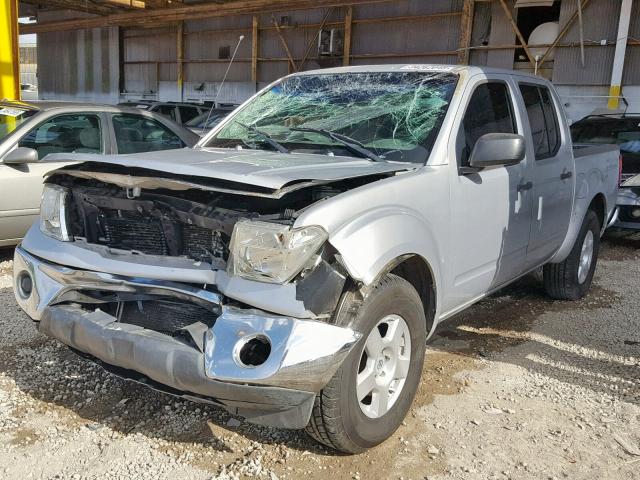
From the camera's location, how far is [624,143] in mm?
8344

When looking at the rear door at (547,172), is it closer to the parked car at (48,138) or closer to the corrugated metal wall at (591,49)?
the parked car at (48,138)

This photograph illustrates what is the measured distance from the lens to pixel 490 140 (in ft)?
10.7

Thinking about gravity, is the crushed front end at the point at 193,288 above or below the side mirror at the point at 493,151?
below

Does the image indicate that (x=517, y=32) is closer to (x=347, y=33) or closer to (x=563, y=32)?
(x=563, y=32)

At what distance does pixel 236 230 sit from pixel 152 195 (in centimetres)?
60

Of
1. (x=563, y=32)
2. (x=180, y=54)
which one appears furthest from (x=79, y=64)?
(x=563, y=32)

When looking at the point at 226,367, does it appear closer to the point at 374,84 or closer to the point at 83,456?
the point at 83,456

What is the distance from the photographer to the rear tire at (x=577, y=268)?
5.15m

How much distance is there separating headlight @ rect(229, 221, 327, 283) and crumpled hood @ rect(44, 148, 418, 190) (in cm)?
19

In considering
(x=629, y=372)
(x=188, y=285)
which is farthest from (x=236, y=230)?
(x=629, y=372)

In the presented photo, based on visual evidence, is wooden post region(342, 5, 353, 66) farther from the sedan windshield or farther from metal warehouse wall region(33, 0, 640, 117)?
the sedan windshield

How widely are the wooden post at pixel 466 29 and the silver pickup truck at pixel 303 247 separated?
12916mm

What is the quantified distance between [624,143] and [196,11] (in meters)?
16.1

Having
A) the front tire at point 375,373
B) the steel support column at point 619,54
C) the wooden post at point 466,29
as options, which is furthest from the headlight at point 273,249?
the wooden post at point 466,29
